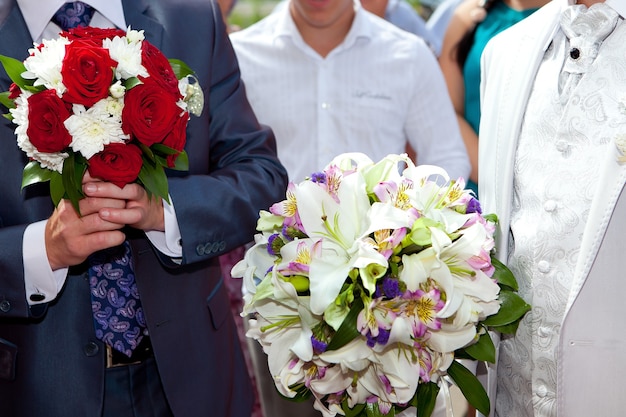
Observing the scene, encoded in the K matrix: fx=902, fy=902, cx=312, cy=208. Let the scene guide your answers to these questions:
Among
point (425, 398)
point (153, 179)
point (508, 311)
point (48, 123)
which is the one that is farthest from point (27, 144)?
point (508, 311)

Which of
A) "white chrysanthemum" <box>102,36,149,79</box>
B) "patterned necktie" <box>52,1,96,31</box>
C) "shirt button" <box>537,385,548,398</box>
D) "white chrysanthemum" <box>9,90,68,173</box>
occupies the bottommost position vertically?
"shirt button" <box>537,385,548,398</box>

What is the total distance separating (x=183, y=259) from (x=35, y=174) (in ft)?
1.47

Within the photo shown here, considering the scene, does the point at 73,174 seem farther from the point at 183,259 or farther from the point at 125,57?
the point at 183,259

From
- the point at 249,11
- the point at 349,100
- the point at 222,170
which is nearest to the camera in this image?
the point at 222,170

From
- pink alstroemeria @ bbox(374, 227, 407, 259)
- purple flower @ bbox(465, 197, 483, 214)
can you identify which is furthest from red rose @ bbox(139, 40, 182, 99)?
purple flower @ bbox(465, 197, 483, 214)

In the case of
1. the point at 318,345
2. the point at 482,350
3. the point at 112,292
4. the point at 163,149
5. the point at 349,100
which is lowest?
the point at 349,100

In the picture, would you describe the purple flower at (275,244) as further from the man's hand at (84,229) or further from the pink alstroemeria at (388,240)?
the man's hand at (84,229)

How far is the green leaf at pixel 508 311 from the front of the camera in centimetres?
199

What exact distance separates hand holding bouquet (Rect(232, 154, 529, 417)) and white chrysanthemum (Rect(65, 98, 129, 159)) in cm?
39

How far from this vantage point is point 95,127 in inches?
76.0

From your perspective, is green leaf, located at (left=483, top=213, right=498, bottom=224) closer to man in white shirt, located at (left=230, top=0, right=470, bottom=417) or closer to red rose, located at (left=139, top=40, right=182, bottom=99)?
red rose, located at (left=139, top=40, right=182, bottom=99)

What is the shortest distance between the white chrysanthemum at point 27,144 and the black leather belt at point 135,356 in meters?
0.57

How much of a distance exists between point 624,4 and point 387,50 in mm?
1710

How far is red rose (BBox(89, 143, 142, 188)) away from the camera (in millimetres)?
1950
